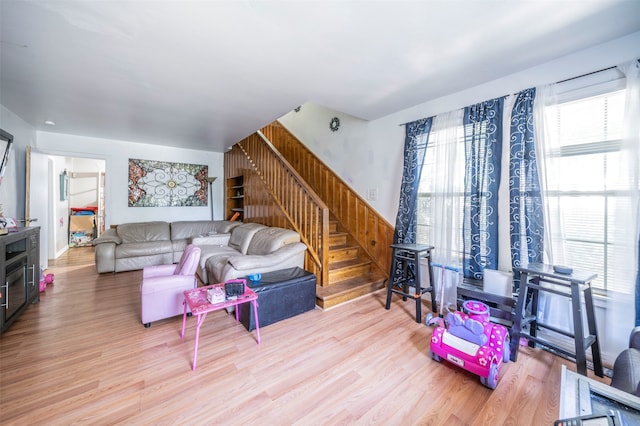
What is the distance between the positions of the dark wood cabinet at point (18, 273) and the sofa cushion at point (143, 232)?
179 centimetres

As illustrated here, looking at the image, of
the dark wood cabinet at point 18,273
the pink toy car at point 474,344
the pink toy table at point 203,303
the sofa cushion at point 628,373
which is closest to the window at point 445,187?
the pink toy car at point 474,344

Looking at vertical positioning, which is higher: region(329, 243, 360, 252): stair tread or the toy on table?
region(329, 243, 360, 252): stair tread

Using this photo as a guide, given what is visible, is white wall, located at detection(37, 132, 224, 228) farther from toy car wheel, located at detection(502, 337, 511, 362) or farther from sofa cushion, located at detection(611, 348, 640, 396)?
sofa cushion, located at detection(611, 348, 640, 396)

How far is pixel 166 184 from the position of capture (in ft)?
18.4

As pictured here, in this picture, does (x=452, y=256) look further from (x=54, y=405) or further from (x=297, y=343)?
(x=54, y=405)

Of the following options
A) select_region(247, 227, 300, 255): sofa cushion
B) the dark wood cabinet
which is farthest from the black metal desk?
the dark wood cabinet

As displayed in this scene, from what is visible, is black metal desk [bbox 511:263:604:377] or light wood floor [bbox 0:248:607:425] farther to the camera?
black metal desk [bbox 511:263:604:377]

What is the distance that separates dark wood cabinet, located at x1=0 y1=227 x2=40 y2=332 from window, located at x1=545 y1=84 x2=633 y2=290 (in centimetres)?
487

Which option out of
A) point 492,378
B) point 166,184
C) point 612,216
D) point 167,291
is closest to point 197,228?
point 166,184

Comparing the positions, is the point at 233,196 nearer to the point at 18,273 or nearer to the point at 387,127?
the point at 18,273

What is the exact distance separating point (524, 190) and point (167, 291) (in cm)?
359

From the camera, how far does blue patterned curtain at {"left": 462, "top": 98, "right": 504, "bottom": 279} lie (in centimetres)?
243

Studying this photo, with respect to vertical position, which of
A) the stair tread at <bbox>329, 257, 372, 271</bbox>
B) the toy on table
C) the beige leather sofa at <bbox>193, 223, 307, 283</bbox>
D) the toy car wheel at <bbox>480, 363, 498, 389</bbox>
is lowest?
the toy car wheel at <bbox>480, 363, 498, 389</bbox>

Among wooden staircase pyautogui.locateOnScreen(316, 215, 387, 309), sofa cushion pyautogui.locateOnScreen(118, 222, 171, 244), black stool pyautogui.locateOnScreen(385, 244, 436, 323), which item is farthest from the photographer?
sofa cushion pyautogui.locateOnScreen(118, 222, 171, 244)
